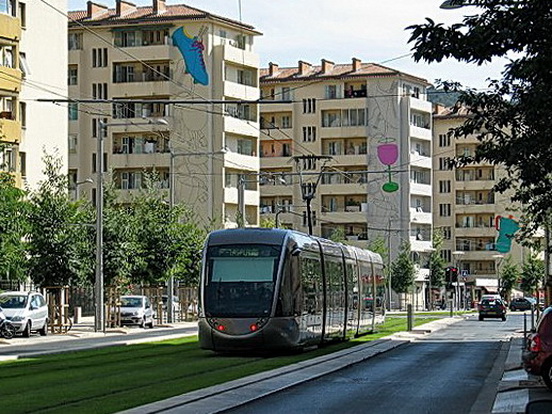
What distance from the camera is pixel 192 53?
94312 mm

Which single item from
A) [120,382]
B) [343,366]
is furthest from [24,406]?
[343,366]

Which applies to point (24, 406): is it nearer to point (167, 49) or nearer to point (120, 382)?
point (120, 382)

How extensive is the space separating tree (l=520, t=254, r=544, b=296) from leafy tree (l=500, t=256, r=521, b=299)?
0.86 m

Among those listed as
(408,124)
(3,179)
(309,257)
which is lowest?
(309,257)

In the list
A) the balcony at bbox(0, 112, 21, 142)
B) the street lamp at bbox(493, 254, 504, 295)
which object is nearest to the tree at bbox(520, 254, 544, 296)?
the street lamp at bbox(493, 254, 504, 295)

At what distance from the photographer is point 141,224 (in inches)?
2512

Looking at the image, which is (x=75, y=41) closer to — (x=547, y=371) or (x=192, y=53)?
(x=192, y=53)

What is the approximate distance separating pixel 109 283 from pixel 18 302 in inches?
373

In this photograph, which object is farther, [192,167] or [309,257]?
[192,167]

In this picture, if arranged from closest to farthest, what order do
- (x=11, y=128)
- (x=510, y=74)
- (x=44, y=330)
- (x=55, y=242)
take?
1. (x=510, y=74)
2. (x=44, y=330)
3. (x=55, y=242)
4. (x=11, y=128)

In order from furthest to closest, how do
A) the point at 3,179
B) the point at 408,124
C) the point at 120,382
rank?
the point at 408,124, the point at 3,179, the point at 120,382

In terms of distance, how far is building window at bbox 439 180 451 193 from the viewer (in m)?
143

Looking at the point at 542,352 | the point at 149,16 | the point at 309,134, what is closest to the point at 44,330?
the point at 542,352

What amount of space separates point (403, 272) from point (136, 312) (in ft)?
194
